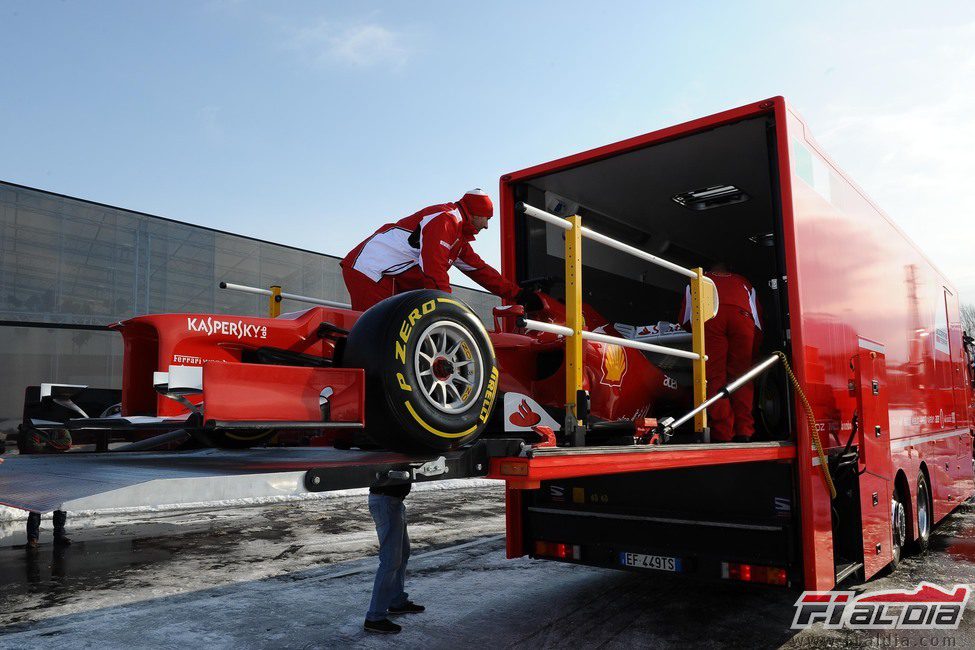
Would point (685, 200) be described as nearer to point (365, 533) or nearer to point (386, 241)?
point (386, 241)

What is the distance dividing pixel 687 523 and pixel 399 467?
2.84m

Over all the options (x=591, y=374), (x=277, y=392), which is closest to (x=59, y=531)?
(x=591, y=374)

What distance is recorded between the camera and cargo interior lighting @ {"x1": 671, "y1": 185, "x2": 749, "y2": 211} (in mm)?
6855

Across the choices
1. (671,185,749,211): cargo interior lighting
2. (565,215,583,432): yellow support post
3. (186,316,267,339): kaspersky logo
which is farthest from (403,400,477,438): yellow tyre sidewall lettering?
(671,185,749,211): cargo interior lighting

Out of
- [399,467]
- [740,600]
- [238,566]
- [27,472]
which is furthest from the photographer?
[238,566]

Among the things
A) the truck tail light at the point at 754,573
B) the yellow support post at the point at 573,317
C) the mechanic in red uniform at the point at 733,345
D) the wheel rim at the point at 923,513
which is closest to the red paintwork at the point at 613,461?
the yellow support post at the point at 573,317

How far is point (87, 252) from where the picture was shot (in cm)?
1376

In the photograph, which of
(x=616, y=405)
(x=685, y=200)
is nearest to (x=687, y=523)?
(x=616, y=405)

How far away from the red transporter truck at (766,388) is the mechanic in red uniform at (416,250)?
0.65m

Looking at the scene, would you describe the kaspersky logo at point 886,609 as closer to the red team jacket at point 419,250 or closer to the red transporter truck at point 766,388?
the red transporter truck at point 766,388

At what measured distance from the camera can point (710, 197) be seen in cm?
707

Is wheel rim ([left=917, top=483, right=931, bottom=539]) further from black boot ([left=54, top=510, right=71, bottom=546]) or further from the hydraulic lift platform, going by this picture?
black boot ([left=54, top=510, right=71, bottom=546])

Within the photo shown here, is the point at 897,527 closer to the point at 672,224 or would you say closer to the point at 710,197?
the point at 710,197

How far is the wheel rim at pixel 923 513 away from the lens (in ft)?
23.1
